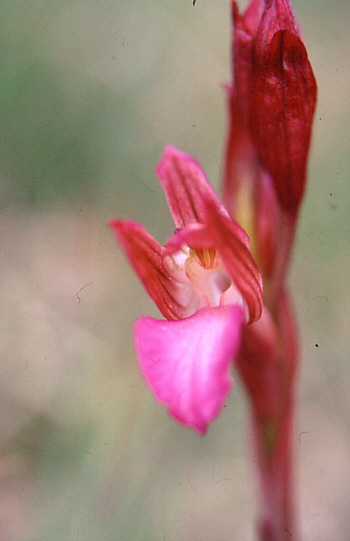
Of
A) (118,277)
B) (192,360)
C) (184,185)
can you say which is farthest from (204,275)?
(118,277)

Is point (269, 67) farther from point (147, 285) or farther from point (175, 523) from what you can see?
point (175, 523)

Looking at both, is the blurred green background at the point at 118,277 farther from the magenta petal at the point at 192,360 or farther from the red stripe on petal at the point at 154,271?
the magenta petal at the point at 192,360

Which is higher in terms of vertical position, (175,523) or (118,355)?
(118,355)

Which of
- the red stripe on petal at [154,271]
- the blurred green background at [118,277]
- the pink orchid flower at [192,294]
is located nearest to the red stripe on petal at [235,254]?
the pink orchid flower at [192,294]

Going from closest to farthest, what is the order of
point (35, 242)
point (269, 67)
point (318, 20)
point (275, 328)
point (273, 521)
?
point (269, 67) → point (275, 328) → point (273, 521) → point (35, 242) → point (318, 20)

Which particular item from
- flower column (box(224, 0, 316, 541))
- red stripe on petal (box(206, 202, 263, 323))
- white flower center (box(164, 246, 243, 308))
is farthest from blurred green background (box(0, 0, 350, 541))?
red stripe on petal (box(206, 202, 263, 323))

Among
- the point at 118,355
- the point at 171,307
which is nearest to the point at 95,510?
the point at 118,355

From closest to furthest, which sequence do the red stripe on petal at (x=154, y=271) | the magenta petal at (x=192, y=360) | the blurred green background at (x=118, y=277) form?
the magenta petal at (x=192, y=360) < the red stripe on petal at (x=154, y=271) < the blurred green background at (x=118, y=277)
